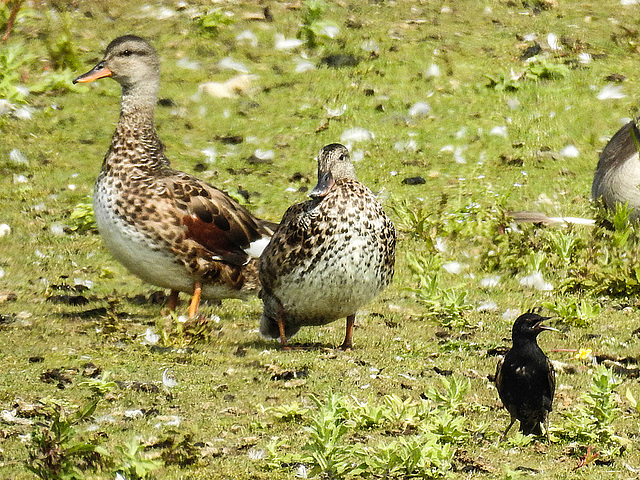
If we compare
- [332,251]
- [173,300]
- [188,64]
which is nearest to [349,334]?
[332,251]

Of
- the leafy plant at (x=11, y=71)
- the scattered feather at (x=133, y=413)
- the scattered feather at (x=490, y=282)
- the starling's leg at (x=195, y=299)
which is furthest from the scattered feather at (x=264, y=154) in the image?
the scattered feather at (x=133, y=413)

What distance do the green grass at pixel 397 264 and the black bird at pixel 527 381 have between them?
0.54ft

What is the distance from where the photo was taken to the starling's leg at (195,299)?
8.60 meters

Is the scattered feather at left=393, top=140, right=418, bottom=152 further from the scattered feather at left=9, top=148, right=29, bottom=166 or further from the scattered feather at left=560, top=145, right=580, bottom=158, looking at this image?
the scattered feather at left=9, top=148, right=29, bottom=166

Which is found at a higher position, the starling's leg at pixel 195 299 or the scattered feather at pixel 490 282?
the starling's leg at pixel 195 299

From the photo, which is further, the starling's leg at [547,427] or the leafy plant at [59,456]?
the starling's leg at [547,427]

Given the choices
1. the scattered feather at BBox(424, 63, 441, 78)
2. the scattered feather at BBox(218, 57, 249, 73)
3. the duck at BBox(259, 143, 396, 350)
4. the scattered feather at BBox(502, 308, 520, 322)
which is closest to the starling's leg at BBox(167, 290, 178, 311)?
the duck at BBox(259, 143, 396, 350)

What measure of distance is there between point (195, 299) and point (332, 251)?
192cm

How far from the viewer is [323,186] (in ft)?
24.1

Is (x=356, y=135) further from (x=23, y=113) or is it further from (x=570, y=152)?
(x=23, y=113)

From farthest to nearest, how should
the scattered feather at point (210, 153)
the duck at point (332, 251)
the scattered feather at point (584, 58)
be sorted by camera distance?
the scattered feather at point (584, 58)
the scattered feather at point (210, 153)
the duck at point (332, 251)

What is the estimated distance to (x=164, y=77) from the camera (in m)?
14.8

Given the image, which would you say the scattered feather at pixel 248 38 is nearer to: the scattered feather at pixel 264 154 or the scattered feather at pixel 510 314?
the scattered feather at pixel 264 154

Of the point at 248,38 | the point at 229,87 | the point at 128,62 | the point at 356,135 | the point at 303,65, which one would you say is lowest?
the point at 356,135
